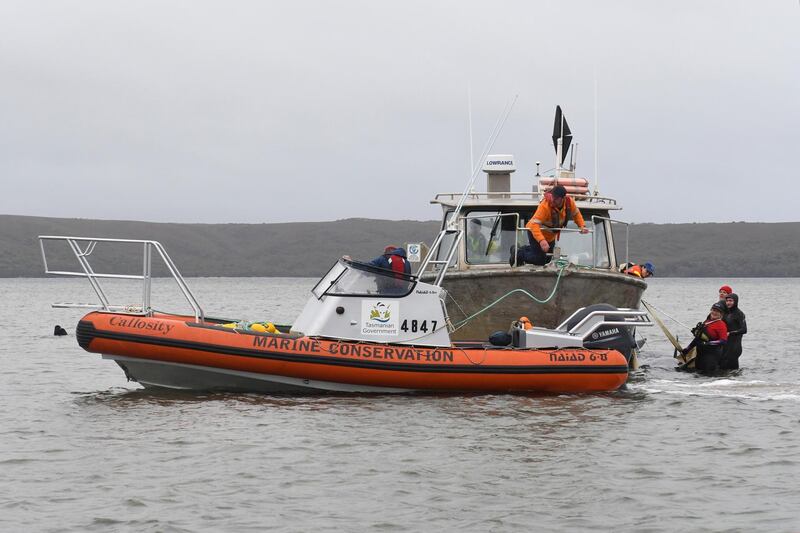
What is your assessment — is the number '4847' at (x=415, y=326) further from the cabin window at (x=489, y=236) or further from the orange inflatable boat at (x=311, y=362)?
the cabin window at (x=489, y=236)

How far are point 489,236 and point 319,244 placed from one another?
433 feet

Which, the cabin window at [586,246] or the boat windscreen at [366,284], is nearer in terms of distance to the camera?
the boat windscreen at [366,284]

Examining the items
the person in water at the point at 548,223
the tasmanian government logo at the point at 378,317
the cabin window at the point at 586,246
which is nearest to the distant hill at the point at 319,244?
the cabin window at the point at 586,246

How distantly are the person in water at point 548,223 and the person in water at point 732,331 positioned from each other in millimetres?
2609

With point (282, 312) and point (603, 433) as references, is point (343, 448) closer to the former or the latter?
point (603, 433)

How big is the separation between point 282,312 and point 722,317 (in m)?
28.5

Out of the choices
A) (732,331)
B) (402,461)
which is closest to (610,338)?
(732,331)

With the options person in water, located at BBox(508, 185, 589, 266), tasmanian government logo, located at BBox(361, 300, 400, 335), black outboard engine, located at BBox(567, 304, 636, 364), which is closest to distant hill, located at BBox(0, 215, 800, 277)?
person in water, located at BBox(508, 185, 589, 266)

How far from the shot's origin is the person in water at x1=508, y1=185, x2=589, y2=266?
15.3m

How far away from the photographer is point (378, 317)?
13.0 metres

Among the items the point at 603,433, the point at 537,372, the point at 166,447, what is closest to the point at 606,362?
the point at 537,372

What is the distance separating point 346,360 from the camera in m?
12.6

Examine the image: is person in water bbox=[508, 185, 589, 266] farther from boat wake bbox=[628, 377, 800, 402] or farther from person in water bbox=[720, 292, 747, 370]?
person in water bbox=[720, 292, 747, 370]

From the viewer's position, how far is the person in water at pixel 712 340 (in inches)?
645
